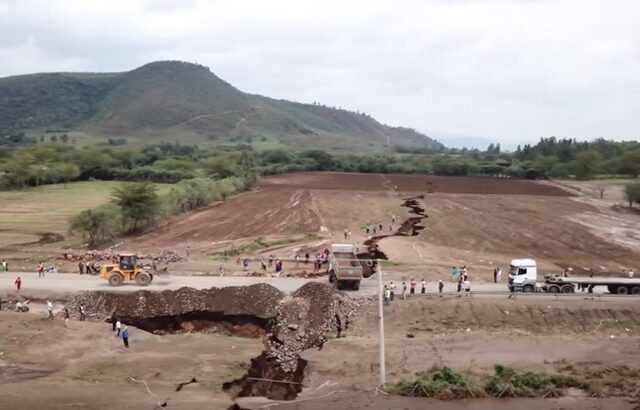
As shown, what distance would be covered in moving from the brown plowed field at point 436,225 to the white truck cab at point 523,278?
6.96m

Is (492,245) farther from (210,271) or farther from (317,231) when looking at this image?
(210,271)

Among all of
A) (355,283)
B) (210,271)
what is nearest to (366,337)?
(355,283)

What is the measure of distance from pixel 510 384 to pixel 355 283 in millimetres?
16283

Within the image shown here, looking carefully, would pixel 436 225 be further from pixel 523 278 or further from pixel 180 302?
pixel 180 302

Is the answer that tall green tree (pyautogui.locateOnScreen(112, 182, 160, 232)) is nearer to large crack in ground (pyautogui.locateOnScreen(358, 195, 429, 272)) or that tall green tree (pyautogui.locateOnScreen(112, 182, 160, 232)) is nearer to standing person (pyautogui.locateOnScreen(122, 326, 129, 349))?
large crack in ground (pyautogui.locateOnScreen(358, 195, 429, 272))

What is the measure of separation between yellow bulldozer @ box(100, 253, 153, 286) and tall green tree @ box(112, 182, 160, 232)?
91.1 ft

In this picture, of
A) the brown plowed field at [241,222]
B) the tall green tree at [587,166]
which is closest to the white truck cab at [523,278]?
the brown plowed field at [241,222]

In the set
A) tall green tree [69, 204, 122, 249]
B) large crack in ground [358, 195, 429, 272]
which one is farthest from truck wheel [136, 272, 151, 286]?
tall green tree [69, 204, 122, 249]

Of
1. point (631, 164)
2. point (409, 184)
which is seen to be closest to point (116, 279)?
point (409, 184)

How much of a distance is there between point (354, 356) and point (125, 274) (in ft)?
61.7

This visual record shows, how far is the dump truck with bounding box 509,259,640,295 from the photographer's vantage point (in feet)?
138

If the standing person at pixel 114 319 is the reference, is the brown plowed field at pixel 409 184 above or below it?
above

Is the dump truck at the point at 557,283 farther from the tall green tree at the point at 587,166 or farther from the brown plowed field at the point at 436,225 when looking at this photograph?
the tall green tree at the point at 587,166

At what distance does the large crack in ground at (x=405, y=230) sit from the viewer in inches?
2186
